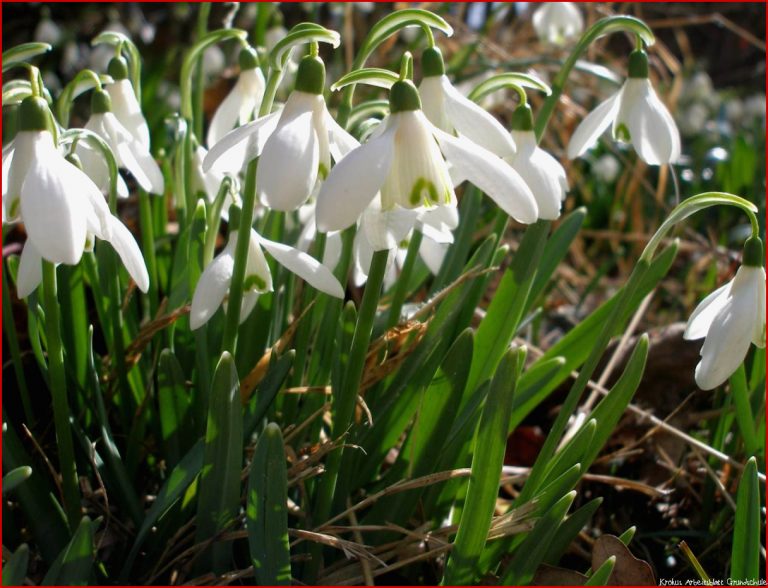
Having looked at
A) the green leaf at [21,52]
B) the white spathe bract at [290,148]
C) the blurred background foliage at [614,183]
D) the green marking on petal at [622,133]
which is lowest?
the blurred background foliage at [614,183]

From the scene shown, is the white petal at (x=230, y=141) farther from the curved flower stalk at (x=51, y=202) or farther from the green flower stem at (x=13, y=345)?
the green flower stem at (x=13, y=345)

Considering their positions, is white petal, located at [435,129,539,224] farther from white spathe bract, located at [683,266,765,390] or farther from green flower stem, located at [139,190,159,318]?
green flower stem, located at [139,190,159,318]

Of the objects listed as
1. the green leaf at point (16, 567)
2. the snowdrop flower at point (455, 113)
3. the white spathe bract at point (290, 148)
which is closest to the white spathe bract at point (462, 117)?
the snowdrop flower at point (455, 113)

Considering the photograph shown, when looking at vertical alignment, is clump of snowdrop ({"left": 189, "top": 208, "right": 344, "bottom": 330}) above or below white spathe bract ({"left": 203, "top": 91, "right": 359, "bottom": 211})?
below

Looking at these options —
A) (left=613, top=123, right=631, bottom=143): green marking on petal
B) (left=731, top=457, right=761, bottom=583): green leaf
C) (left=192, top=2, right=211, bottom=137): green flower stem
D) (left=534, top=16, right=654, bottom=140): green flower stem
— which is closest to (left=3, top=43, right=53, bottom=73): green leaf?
(left=192, top=2, right=211, bottom=137): green flower stem

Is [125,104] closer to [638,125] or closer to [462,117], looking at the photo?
[462,117]

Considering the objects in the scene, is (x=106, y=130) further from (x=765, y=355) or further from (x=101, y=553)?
(x=765, y=355)

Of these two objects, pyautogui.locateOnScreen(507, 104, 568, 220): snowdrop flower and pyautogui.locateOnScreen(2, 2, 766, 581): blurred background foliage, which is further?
pyautogui.locateOnScreen(2, 2, 766, 581): blurred background foliage

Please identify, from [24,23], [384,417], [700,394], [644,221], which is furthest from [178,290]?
[24,23]
